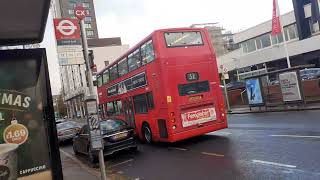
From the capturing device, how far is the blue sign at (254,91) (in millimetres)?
25859

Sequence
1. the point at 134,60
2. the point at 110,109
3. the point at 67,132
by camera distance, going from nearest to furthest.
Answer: the point at 134,60 → the point at 110,109 → the point at 67,132

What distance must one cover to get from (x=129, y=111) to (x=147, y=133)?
211cm

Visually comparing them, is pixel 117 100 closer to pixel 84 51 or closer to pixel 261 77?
pixel 261 77

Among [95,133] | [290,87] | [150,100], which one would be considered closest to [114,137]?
[150,100]

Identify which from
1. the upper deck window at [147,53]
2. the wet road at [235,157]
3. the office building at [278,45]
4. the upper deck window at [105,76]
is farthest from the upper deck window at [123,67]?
the office building at [278,45]

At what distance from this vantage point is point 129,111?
18984mm

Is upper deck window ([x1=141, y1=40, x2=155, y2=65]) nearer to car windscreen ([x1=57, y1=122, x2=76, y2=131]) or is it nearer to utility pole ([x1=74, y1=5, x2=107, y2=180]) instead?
utility pole ([x1=74, y1=5, x2=107, y2=180])

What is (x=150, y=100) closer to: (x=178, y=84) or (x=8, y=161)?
(x=178, y=84)

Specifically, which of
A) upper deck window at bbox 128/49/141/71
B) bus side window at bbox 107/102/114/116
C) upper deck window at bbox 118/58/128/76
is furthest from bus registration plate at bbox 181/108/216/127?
bus side window at bbox 107/102/114/116

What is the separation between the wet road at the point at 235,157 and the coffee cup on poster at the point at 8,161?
4.80 meters

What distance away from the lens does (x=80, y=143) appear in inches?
672

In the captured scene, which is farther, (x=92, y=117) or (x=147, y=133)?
(x=147, y=133)

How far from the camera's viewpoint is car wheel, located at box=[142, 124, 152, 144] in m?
16.9

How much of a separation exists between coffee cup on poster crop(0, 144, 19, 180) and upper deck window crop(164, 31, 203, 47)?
9955 mm
